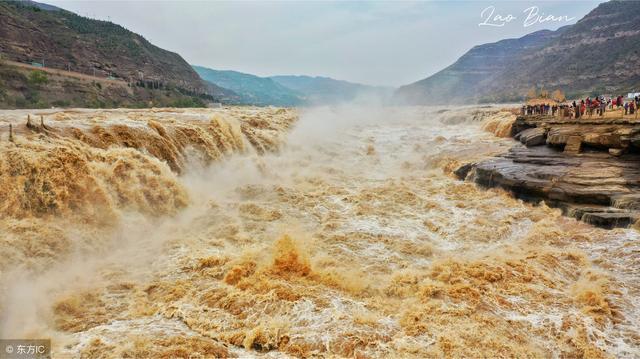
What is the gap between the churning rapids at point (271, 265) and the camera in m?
4.86

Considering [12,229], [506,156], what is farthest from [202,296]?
[506,156]

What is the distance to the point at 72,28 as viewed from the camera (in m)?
60.8

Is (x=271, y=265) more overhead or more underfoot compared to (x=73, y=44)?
more underfoot

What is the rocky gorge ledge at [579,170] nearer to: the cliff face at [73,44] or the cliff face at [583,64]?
the cliff face at [73,44]

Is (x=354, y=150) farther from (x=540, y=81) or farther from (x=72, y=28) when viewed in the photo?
(x=540, y=81)

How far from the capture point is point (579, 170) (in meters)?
11.1

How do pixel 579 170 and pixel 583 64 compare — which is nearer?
pixel 579 170

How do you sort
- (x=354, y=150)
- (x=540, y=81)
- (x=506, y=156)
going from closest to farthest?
(x=506, y=156), (x=354, y=150), (x=540, y=81)

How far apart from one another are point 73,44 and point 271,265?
64132 mm

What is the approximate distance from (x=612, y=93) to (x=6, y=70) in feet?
256

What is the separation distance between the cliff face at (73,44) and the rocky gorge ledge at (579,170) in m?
52.7

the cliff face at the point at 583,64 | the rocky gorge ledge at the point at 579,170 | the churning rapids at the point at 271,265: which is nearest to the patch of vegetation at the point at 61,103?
the churning rapids at the point at 271,265

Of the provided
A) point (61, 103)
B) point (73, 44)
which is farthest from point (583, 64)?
point (73, 44)

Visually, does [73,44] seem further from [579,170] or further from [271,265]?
[579,170]
